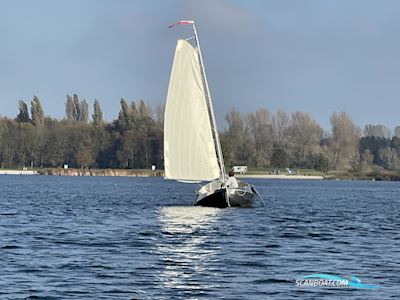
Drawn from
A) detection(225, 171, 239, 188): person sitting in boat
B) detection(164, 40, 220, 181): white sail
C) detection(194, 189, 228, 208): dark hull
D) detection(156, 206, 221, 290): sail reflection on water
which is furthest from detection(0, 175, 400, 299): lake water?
detection(164, 40, 220, 181): white sail

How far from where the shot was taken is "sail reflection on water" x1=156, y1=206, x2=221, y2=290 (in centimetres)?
2862

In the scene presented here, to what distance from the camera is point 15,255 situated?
33875mm

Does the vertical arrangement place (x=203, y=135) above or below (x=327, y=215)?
above

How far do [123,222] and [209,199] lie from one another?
1135cm

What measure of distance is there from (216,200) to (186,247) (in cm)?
2445

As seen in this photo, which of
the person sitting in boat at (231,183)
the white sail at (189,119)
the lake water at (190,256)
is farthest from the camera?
the white sail at (189,119)

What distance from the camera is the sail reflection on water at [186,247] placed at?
28.6 m

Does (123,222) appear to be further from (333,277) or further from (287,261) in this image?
(333,277)

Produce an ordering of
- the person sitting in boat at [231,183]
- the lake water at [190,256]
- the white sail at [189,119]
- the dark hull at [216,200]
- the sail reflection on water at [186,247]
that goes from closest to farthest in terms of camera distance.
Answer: the lake water at [190,256] → the sail reflection on water at [186,247] → the person sitting in boat at [231,183] → the dark hull at [216,200] → the white sail at [189,119]

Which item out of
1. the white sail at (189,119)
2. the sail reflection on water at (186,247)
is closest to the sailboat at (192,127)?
the white sail at (189,119)

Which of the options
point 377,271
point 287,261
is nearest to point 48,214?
point 287,261

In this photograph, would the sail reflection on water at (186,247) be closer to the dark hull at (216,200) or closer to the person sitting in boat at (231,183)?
the dark hull at (216,200)

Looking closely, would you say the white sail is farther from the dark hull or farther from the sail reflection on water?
the sail reflection on water

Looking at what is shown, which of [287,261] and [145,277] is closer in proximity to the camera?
[145,277]
